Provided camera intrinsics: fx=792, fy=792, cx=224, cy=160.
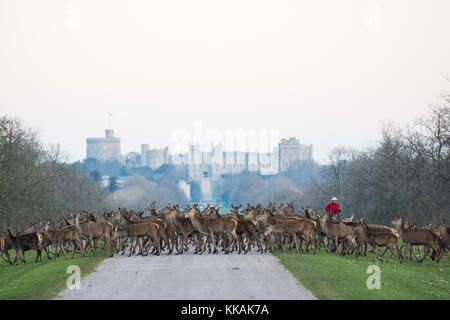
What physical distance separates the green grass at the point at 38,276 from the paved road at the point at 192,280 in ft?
2.02

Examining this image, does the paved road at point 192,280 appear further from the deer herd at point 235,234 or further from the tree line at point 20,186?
the tree line at point 20,186

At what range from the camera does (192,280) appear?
21516 millimetres

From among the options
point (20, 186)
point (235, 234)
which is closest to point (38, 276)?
point (235, 234)

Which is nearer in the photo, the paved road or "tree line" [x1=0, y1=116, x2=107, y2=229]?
the paved road

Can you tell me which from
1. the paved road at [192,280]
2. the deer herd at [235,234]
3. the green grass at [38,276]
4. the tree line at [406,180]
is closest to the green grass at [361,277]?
the paved road at [192,280]

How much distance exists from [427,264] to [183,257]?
9.31m

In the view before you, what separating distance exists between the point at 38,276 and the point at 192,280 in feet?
20.7

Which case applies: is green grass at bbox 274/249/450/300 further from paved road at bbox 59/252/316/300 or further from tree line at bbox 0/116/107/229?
tree line at bbox 0/116/107/229

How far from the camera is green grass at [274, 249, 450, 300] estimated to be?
1972cm

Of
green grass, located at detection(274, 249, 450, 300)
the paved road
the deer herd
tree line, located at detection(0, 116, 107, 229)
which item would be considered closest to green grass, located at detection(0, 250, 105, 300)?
the paved road

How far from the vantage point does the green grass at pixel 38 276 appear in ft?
68.1

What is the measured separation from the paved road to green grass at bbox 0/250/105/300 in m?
0.62
